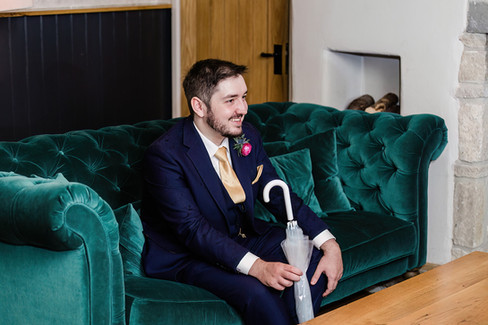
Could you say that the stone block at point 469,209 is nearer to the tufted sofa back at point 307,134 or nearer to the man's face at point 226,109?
the tufted sofa back at point 307,134

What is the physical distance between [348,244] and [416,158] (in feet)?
2.22

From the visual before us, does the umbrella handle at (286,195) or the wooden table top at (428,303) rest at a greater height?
the umbrella handle at (286,195)

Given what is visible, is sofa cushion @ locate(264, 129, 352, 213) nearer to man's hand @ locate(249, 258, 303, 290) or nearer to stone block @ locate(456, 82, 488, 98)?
stone block @ locate(456, 82, 488, 98)

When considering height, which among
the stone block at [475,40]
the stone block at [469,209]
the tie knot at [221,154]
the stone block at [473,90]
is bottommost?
the stone block at [469,209]

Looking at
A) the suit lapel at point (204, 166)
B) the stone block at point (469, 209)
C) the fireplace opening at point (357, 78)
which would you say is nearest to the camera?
the suit lapel at point (204, 166)

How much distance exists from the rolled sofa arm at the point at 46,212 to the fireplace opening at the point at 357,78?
2.64 metres

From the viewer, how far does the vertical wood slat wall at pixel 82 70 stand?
3527mm

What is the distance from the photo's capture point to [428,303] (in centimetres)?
223

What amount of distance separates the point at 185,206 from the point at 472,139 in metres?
1.89

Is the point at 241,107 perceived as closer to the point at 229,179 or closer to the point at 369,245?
the point at 229,179

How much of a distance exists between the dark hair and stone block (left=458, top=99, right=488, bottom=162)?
1610 millimetres

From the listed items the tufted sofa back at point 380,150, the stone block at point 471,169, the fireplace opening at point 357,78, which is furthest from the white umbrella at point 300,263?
the fireplace opening at point 357,78

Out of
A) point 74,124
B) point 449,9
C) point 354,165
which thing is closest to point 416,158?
point 354,165

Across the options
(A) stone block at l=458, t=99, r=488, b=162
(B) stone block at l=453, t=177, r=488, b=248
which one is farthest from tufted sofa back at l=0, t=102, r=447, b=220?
(B) stone block at l=453, t=177, r=488, b=248
